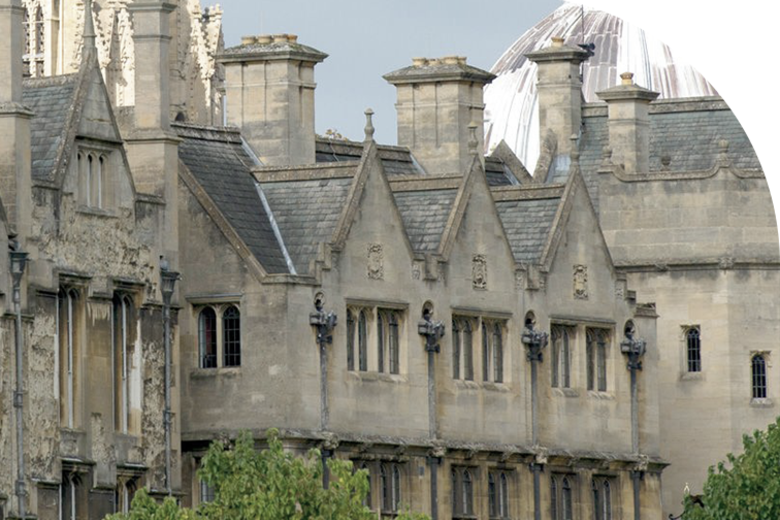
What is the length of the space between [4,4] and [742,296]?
2724cm

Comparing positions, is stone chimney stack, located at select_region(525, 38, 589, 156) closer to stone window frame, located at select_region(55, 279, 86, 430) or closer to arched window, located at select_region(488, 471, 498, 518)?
arched window, located at select_region(488, 471, 498, 518)

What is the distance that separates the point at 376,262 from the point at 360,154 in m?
10.3

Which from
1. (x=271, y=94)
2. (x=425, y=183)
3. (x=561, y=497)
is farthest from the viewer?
(x=561, y=497)

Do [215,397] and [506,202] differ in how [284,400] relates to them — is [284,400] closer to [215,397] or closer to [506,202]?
[215,397]

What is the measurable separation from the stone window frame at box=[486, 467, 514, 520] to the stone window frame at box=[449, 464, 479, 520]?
0.70 metres

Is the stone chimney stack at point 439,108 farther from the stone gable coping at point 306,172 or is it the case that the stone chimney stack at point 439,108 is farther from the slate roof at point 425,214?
the stone gable coping at point 306,172

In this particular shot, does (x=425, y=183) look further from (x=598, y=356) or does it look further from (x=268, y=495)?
(x=268, y=495)

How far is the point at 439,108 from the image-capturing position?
336 feet

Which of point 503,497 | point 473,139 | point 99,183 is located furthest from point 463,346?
point 99,183

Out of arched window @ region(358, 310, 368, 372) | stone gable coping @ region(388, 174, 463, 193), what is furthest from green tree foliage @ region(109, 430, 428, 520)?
stone gable coping @ region(388, 174, 463, 193)

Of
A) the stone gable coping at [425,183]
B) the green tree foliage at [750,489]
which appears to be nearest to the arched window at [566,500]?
the stone gable coping at [425,183]

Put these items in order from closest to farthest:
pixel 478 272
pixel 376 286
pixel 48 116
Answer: pixel 48 116 < pixel 376 286 < pixel 478 272

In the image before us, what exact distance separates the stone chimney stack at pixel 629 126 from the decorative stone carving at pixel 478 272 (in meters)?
11.4

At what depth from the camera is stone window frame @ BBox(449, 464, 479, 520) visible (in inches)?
3664
